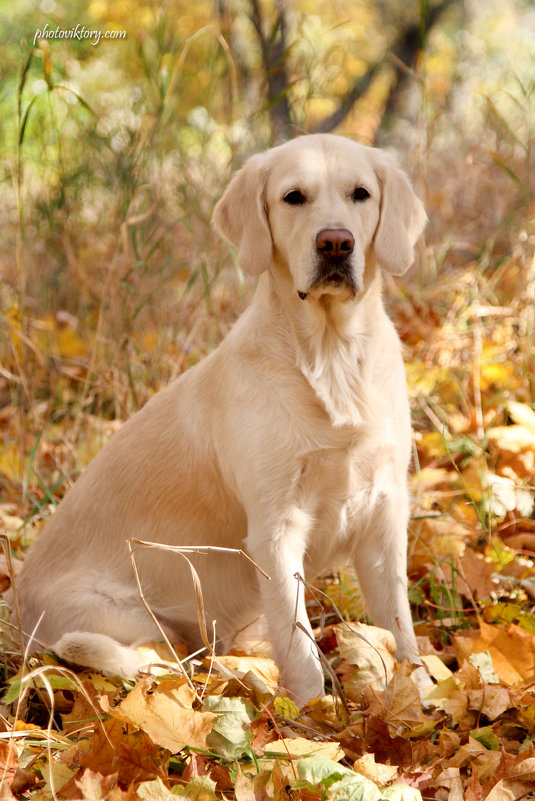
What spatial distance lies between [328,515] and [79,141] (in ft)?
10.8

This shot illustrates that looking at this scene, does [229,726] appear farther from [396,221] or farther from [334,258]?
[396,221]

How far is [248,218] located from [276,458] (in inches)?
30.4

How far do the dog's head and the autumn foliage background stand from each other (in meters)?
0.81

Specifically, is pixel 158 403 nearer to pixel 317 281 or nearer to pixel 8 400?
pixel 317 281

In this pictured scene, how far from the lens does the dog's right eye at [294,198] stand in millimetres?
2303

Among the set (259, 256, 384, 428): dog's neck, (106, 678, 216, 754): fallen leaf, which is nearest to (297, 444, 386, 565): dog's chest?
(259, 256, 384, 428): dog's neck

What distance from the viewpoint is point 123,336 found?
11.8ft

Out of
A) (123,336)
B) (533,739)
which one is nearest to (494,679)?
(533,739)

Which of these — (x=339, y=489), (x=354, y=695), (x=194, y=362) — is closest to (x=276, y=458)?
(x=339, y=489)

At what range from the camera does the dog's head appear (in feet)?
7.28

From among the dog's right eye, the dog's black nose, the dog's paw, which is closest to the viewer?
the dog's paw

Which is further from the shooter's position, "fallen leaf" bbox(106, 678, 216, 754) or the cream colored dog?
the cream colored dog

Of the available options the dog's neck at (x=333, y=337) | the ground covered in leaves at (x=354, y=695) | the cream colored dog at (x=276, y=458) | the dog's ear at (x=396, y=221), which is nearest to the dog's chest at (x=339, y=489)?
the cream colored dog at (x=276, y=458)

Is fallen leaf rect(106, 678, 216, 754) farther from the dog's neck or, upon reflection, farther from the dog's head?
the dog's head
